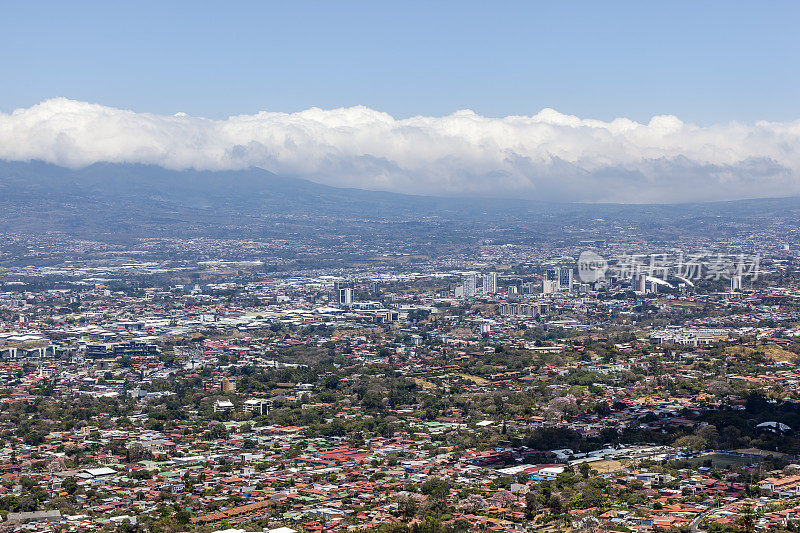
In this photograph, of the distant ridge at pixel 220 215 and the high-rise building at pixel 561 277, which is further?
the distant ridge at pixel 220 215

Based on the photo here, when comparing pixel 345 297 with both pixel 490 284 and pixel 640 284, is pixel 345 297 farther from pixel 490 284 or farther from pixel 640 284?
pixel 640 284

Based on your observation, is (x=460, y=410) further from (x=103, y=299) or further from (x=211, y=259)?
(x=211, y=259)

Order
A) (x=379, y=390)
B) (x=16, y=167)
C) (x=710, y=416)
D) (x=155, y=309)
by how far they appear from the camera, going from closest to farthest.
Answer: (x=710, y=416) < (x=379, y=390) < (x=155, y=309) < (x=16, y=167)

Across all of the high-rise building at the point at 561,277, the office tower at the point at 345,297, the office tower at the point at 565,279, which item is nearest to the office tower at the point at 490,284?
the high-rise building at the point at 561,277

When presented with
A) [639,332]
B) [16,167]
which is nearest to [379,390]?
[639,332]

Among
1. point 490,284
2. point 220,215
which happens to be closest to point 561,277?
point 490,284

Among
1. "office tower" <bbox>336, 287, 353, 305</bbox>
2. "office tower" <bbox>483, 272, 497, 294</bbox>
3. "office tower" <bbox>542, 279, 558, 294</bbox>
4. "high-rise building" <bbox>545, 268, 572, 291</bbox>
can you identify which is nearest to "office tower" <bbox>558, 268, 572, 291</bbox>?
"high-rise building" <bbox>545, 268, 572, 291</bbox>

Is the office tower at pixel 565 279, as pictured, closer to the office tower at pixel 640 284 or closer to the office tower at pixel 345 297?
the office tower at pixel 640 284

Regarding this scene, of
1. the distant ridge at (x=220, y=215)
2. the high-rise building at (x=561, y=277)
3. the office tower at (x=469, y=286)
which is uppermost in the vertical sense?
the distant ridge at (x=220, y=215)
